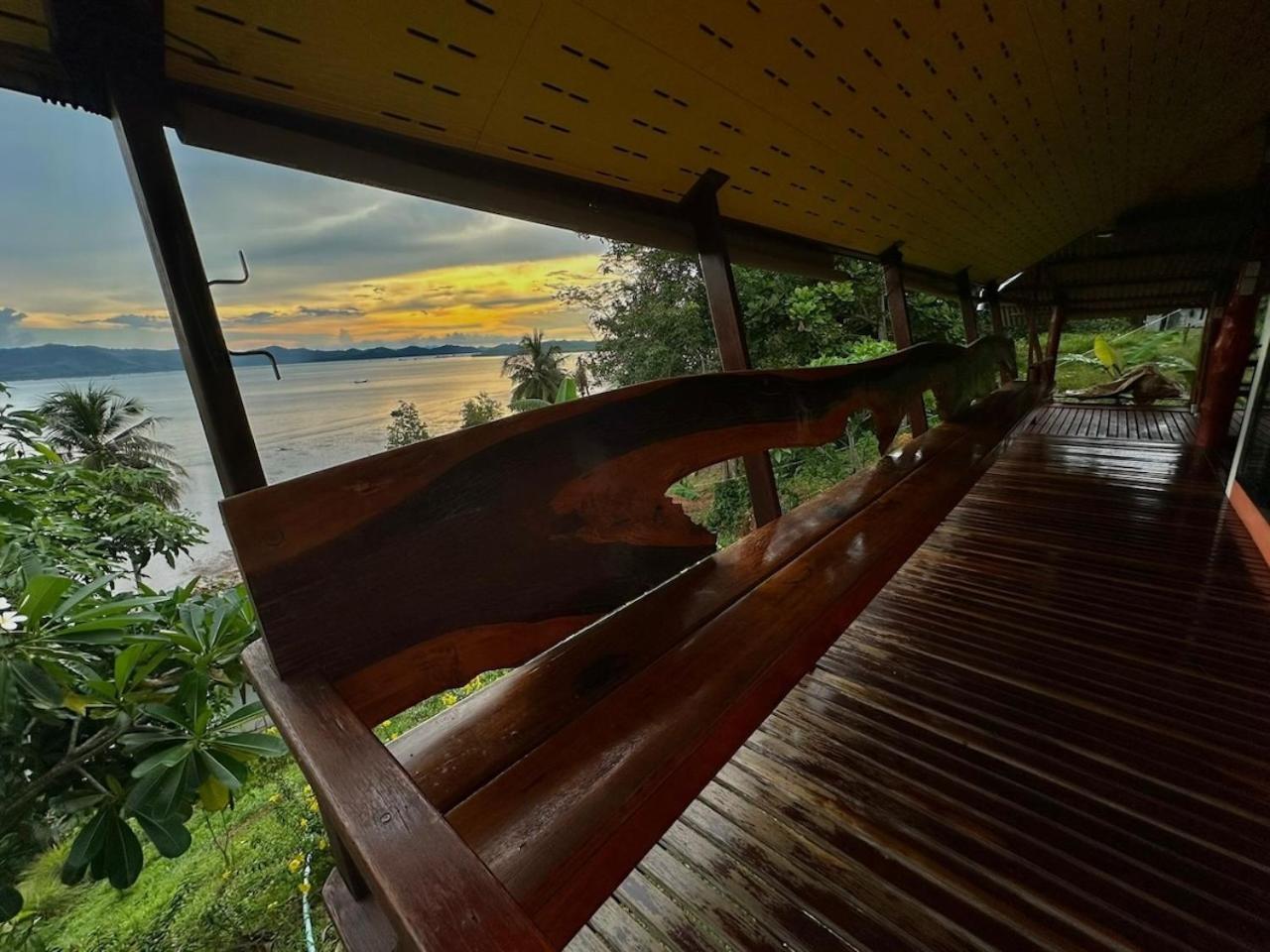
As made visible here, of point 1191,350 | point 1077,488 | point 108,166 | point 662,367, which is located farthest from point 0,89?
point 1191,350

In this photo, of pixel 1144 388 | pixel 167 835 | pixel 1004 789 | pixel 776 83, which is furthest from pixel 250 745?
pixel 1144 388

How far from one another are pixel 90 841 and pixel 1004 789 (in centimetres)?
206

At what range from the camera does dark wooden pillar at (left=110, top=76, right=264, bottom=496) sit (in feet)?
2.76

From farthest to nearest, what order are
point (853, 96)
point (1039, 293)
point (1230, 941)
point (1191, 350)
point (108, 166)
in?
point (1191, 350), point (1039, 293), point (853, 96), point (108, 166), point (1230, 941)

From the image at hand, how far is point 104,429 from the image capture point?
11805 millimetres

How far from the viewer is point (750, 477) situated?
2.20m

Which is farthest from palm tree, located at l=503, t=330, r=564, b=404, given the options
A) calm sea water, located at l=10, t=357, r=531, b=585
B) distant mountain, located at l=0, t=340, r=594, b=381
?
distant mountain, located at l=0, t=340, r=594, b=381

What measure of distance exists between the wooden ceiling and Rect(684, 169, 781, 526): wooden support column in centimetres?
10

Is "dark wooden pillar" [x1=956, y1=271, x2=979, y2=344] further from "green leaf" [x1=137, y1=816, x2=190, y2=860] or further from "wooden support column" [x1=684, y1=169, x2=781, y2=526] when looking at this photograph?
"green leaf" [x1=137, y1=816, x2=190, y2=860]

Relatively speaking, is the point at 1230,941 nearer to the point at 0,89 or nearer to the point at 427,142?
the point at 427,142

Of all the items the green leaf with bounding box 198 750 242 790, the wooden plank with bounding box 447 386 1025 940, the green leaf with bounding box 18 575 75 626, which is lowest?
the green leaf with bounding box 198 750 242 790

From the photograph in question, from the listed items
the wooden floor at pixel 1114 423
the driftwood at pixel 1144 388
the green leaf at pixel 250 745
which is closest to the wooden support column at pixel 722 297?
the green leaf at pixel 250 745

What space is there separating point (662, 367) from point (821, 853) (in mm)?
9847

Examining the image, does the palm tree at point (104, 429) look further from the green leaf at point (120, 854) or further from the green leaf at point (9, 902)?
the green leaf at point (120, 854)
